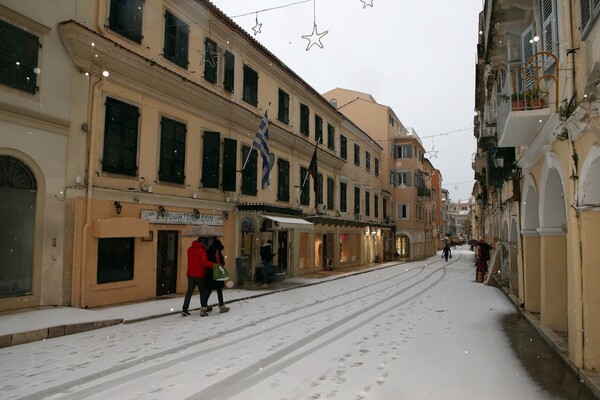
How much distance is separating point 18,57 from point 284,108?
502 inches

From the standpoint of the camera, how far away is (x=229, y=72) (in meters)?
16.2

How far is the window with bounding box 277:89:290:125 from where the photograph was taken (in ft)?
66.2

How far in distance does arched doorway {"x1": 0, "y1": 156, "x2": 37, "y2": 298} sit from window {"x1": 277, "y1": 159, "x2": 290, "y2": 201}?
38.6 feet

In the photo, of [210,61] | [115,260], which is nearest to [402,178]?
[210,61]

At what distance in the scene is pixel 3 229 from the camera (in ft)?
29.2

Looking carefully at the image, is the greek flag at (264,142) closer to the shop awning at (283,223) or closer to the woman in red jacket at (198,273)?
the shop awning at (283,223)

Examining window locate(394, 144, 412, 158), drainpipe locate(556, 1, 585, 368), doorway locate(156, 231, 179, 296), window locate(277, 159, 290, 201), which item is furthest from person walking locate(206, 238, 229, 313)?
window locate(394, 144, 412, 158)

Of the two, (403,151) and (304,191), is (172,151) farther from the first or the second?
(403,151)

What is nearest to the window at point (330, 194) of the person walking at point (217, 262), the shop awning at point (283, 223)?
the shop awning at point (283, 223)

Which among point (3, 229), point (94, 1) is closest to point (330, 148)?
point (94, 1)

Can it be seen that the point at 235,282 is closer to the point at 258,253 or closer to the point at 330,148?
the point at 258,253

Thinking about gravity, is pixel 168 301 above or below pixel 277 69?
below

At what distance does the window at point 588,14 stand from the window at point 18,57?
35.0 feet

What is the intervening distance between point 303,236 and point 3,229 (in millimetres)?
15487
